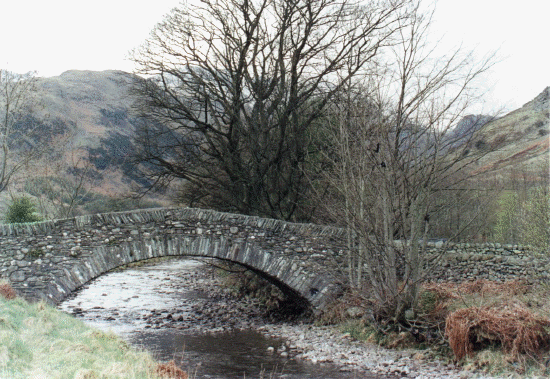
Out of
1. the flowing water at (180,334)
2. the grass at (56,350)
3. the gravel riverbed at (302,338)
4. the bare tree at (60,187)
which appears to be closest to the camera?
the grass at (56,350)

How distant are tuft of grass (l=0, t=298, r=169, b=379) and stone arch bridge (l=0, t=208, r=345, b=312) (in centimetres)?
97

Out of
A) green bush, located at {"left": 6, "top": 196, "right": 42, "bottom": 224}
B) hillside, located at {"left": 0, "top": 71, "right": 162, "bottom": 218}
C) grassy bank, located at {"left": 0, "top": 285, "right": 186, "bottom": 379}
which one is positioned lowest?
grassy bank, located at {"left": 0, "top": 285, "right": 186, "bottom": 379}

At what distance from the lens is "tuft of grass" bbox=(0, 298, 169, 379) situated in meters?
5.57

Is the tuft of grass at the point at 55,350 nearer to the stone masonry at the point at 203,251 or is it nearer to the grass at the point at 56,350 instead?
the grass at the point at 56,350

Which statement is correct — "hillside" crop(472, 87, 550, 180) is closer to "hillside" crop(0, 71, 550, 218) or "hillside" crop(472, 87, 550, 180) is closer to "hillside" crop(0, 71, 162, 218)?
"hillside" crop(0, 71, 550, 218)

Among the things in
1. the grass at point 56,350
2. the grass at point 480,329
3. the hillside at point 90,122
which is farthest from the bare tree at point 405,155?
the hillside at point 90,122

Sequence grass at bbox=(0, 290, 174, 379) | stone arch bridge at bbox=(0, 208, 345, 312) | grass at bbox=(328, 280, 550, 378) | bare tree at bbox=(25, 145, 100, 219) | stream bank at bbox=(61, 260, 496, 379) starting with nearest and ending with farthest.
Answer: grass at bbox=(0, 290, 174, 379) < grass at bbox=(328, 280, 550, 378) < stream bank at bbox=(61, 260, 496, 379) < stone arch bridge at bbox=(0, 208, 345, 312) < bare tree at bbox=(25, 145, 100, 219)

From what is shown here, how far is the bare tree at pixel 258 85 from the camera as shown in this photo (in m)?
15.8

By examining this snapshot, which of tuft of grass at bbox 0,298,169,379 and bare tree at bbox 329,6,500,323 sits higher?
bare tree at bbox 329,6,500,323

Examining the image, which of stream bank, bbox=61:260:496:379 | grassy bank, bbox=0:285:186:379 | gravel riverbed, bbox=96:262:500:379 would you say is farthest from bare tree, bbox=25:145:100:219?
grassy bank, bbox=0:285:186:379

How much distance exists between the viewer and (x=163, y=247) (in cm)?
1162

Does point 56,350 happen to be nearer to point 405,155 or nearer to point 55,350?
point 55,350

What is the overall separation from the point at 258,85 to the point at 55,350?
1059cm

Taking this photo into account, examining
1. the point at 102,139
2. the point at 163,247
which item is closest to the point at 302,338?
the point at 163,247
